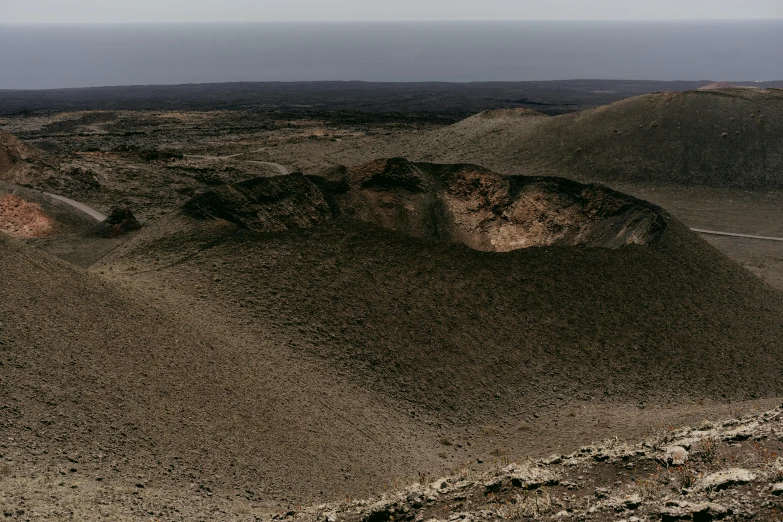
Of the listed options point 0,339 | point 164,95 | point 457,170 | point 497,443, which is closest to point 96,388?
point 0,339

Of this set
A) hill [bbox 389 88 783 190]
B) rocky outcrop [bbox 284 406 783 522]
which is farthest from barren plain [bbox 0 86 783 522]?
hill [bbox 389 88 783 190]

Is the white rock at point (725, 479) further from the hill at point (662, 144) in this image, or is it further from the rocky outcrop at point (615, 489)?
the hill at point (662, 144)

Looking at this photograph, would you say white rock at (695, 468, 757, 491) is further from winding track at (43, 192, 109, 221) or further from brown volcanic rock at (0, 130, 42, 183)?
brown volcanic rock at (0, 130, 42, 183)

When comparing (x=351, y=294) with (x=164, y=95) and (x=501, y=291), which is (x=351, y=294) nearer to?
(x=501, y=291)

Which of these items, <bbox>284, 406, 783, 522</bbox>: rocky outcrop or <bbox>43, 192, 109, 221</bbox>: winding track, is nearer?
<bbox>284, 406, 783, 522</bbox>: rocky outcrop

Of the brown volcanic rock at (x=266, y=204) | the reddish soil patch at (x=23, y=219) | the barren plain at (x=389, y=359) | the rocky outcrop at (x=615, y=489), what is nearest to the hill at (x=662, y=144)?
the barren plain at (x=389, y=359)
